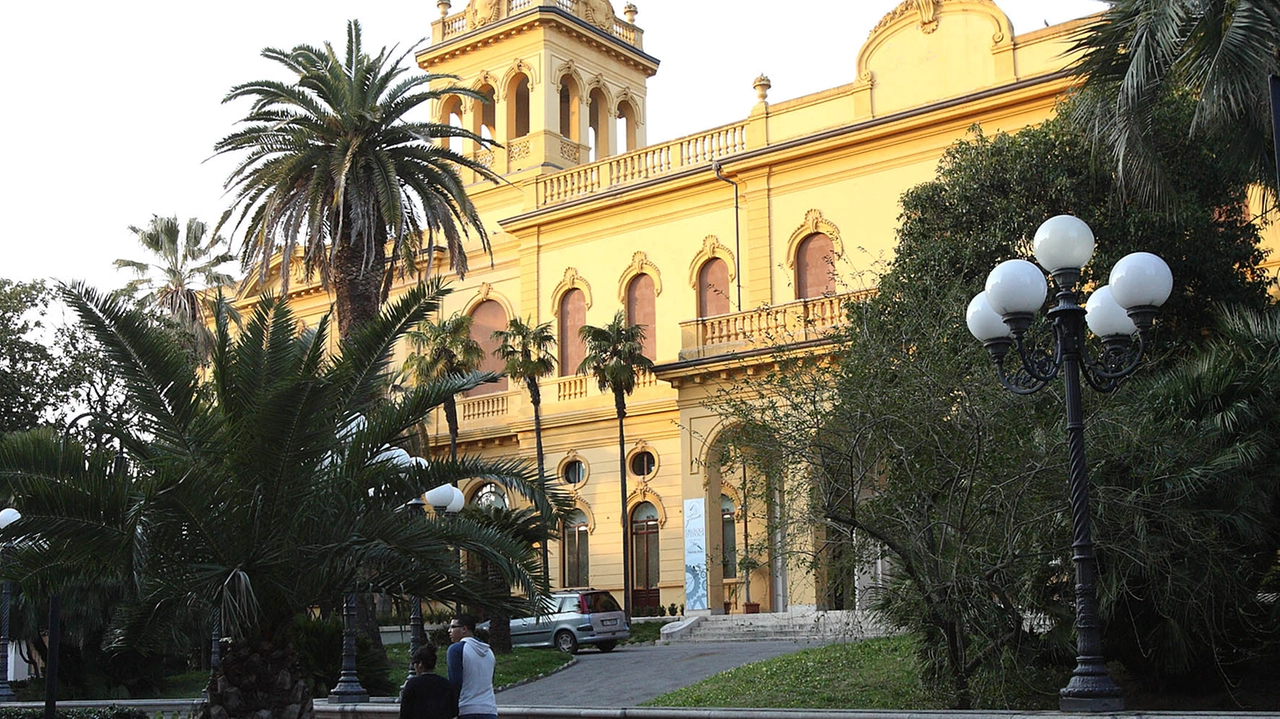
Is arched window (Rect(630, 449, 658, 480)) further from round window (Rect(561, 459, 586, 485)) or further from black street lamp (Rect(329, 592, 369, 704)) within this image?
black street lamp (Rect(329, 592, 369, 704))

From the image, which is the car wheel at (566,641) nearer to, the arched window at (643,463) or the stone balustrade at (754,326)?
the stone balustrade at (754,326)

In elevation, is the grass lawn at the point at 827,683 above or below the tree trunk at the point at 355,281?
below

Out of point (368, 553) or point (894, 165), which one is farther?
point (894, 165)

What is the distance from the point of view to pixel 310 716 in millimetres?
12734

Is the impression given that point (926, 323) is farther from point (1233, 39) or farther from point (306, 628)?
point (306, 628)

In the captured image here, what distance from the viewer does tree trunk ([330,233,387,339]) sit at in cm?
2541

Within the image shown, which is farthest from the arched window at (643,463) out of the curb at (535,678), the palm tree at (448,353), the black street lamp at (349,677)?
the black street lamp at (349,677)

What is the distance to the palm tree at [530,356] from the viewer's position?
→ 3556 centimetres

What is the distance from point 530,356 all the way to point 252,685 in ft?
80.6

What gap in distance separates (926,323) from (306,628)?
423 inches

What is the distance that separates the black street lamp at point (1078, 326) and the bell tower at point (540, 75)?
30680 mm

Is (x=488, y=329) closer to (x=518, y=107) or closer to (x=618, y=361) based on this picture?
(x=518, y=107)

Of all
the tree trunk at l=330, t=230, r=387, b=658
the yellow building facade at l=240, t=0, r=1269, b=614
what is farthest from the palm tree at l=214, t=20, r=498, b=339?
the yellow building facade at l=240, t=0, r=1269, b=614

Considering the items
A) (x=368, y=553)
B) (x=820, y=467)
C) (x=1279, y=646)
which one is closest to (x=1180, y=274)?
(x=1279, y=646)
